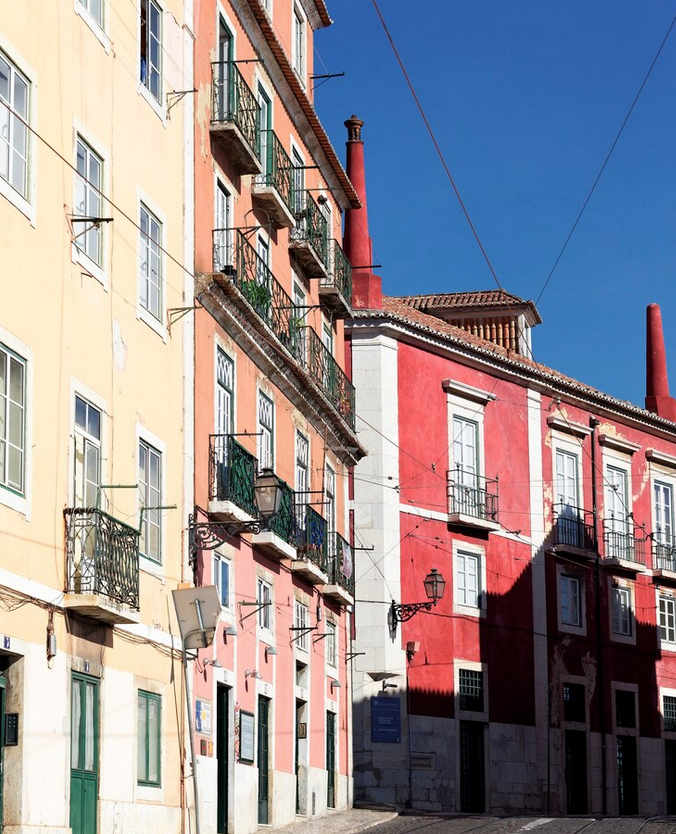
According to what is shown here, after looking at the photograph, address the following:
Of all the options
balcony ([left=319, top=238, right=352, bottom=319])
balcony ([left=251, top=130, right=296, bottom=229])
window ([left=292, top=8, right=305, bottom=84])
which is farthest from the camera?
balcony ([left=319, top=238, right=352, bottom=319])

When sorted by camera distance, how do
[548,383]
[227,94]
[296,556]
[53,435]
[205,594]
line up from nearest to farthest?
[53,435] → [205,594] → [227,94] → [296,556] → [548,383]

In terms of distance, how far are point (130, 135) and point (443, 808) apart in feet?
58.9

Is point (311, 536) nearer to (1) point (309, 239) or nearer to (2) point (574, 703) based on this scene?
(1) point (309, 239)

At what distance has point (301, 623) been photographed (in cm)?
2644

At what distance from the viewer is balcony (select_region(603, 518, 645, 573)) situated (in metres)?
39.1

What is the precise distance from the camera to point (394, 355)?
34344mm

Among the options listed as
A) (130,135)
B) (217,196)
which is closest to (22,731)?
(130,135)

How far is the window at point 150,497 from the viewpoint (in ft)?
61.9

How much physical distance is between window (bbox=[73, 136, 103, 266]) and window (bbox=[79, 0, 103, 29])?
5.13ft

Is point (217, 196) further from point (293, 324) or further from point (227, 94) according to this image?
point (293, 324)

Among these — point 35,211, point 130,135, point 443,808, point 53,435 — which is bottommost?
point 443,808

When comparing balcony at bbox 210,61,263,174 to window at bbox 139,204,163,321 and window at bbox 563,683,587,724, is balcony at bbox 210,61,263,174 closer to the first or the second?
window at bbox 139,204,163,321

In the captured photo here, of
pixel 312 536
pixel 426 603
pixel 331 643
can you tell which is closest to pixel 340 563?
pixel 331 643

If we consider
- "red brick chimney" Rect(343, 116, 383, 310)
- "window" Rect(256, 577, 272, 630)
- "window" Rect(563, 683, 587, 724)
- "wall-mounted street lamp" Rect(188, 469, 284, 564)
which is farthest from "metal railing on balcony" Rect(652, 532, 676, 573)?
"wall-mounted street lamp" Rect(188, 469, 284, 564)
